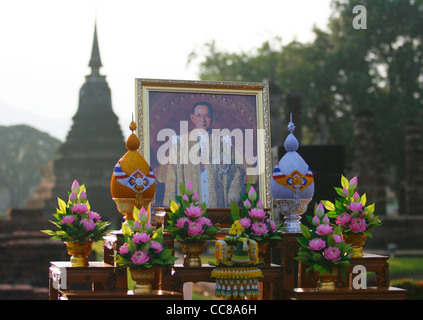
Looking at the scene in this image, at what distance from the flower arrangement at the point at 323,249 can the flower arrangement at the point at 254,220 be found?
0.31 metres

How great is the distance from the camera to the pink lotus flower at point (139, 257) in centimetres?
578

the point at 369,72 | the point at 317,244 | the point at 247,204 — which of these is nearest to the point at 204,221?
the point at 247,204

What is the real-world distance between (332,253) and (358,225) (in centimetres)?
61

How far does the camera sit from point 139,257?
577 cm

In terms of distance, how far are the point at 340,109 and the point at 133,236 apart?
1259 inches

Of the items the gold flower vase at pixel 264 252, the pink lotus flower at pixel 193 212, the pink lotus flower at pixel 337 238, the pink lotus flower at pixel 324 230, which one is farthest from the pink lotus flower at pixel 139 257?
the pink lotus flower at pixel 337 238

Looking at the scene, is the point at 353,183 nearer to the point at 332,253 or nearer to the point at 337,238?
the point at 337,238

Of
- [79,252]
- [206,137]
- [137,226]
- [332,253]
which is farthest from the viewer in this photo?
[206,137]

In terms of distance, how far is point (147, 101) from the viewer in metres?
7.34

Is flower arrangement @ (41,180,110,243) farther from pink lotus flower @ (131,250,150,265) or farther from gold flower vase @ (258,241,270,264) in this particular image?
gold flower vase @ (258,241,270,264)

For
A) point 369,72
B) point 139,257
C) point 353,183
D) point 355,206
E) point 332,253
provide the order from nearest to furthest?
point 139,257, point 332,253, point 355,206, point 353,183, point 369,72

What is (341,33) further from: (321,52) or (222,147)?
(222,147)

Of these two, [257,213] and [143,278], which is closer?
[143,278]
